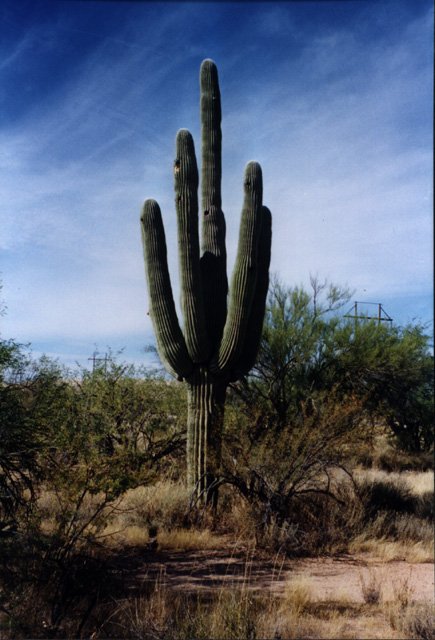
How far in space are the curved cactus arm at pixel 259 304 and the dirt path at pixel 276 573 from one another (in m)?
3.42

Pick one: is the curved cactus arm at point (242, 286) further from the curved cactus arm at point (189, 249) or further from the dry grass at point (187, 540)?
the dry grass at point (187, 540)

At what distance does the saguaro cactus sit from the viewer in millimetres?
→ 10352

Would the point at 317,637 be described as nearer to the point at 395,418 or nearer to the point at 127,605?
the point at 127,605

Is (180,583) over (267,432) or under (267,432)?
under

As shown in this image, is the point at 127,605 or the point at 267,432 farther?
the point at 267,432

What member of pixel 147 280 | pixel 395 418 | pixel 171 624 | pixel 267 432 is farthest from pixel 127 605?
pixel 395 418

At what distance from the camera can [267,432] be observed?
1025 centimetres

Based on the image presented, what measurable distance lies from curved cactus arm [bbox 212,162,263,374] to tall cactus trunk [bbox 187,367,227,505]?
38cm

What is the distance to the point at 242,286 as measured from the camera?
10.4 metres

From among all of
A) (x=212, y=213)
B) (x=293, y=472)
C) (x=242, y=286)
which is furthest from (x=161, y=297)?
(x=293, y=472)

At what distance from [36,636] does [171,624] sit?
1.09 metres

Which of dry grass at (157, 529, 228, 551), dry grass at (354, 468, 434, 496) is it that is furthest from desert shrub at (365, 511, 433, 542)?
dry grass at (157, 529, 228, 551)

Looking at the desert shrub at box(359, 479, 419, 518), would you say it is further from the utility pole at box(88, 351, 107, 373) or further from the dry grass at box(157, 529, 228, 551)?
the utility pole at box(88, 351, 107, 373)

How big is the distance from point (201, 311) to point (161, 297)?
29.3 inches
